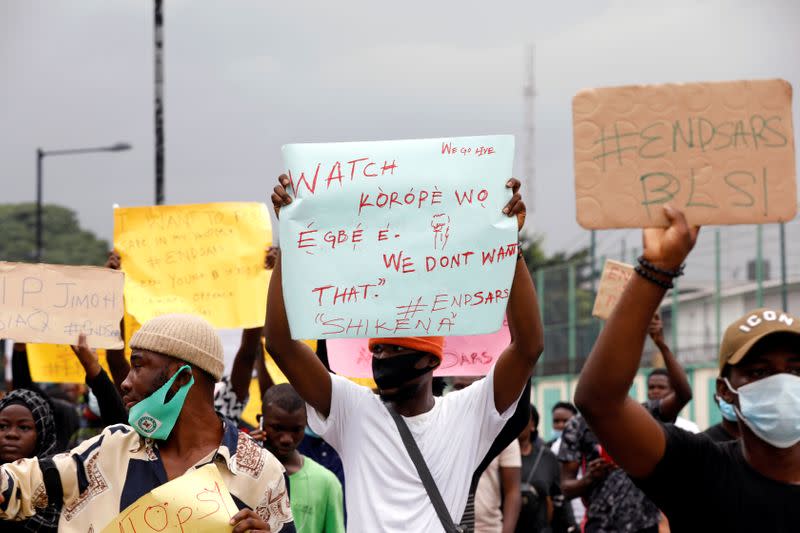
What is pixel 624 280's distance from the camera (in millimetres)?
8914

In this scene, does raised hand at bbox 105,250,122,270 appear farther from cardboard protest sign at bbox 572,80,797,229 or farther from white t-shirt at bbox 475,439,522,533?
cardboard protest sign at bbox 572,80,797,229

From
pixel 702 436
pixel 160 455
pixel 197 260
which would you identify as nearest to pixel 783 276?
pixel 197 260

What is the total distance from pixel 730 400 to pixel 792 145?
734mm

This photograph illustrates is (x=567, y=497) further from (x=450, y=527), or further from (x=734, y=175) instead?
(x=734, y=175)

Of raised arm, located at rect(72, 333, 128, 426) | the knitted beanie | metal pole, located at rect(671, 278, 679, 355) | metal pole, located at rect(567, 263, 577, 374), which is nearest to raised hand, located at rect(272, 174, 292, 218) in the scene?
the knitted beanie

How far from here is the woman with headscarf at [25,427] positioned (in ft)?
18.7

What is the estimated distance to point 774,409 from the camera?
348cm

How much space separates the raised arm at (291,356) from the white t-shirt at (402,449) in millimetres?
68

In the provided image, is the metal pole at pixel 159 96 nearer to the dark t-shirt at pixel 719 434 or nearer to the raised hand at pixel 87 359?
the dark t-shirt at pixel 719 434

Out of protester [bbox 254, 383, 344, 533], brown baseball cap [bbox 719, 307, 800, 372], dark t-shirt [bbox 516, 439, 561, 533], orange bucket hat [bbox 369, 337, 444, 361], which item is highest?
brown baseball cap [bbox 719, 307, 800, 372]

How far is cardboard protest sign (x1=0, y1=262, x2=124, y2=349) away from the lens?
6.77 metres

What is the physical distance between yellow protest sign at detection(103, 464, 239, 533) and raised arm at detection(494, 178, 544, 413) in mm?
1314

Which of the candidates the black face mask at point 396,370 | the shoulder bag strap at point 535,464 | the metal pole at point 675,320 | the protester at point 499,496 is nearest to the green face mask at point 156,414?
the black face mask at point 396,370

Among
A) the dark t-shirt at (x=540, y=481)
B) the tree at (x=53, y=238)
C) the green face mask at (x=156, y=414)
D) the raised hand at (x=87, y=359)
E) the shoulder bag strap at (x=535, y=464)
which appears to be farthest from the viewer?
the tree at (x=53, y=238)
